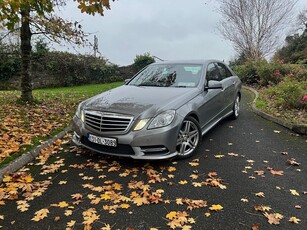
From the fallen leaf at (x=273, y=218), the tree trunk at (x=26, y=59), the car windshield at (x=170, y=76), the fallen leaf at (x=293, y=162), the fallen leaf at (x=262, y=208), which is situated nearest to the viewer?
the fallen leaf at (x=273, y=218)

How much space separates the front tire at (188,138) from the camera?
4.73m

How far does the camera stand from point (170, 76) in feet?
19.1

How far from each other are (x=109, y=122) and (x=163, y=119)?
81 centimetres

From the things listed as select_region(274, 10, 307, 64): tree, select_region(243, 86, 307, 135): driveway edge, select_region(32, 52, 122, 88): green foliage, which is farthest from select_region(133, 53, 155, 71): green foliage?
select_region(243, 86, 307, 135): driveway edge

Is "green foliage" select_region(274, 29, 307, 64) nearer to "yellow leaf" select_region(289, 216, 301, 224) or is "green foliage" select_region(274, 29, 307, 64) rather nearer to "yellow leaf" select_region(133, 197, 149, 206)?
"yellow leaf" select_region(289, 216, 301, 224)

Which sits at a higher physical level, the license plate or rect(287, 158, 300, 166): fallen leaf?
the license plate

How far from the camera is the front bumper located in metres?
4.21

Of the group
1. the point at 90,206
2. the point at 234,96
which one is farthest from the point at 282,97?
the point at 90,206

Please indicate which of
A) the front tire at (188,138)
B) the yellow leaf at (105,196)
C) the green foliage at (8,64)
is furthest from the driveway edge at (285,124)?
the green foliage at (8,64)

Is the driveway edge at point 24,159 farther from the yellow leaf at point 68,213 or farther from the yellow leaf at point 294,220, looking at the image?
the yellow leaf at point 294,220

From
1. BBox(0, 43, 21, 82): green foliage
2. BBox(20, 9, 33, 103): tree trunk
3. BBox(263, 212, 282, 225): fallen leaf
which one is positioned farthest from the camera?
BBox(0, 43, 21, 82): green foliage

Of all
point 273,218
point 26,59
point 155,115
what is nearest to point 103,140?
point 155,115

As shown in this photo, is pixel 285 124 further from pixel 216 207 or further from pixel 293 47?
pixel 293 47

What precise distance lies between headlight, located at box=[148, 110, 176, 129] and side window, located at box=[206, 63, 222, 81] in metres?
1.80
